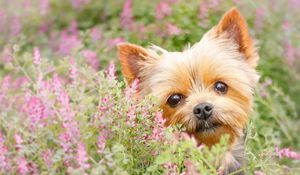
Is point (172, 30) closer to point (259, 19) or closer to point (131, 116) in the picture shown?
point (259, 19)

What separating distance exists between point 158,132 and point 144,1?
3.37 meters

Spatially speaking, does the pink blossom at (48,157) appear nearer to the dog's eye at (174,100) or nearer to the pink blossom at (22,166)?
the pink blossom at (22,166)

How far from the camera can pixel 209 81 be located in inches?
176

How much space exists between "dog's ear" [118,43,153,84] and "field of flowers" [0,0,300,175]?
0.32 feet

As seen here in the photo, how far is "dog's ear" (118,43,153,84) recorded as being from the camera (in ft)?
14.9

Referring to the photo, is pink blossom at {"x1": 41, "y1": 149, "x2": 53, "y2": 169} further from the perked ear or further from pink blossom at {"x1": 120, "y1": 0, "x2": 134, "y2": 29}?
pink blossom at {"x1": 120, "y1": 0, "x2": 134, "y2": 29}

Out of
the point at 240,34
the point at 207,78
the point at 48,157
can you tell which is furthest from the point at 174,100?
the point at 48,157

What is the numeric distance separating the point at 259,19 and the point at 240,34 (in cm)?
214

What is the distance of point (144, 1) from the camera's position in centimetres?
679

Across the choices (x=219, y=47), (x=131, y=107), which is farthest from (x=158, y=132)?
(x=219, y=47)

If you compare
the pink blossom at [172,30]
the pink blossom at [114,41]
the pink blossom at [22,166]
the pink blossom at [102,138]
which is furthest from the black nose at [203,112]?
the pink blossom at [114,41]

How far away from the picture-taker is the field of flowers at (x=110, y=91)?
3.55 metres

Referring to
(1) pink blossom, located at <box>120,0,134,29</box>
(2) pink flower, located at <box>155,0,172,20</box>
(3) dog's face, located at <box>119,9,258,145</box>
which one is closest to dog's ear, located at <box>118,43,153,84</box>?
(3) dog's face, located at <box>119,9,258,145</box>

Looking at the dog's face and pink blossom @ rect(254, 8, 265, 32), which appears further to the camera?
pink blossom @ rect(254, 8, 265, 32)
